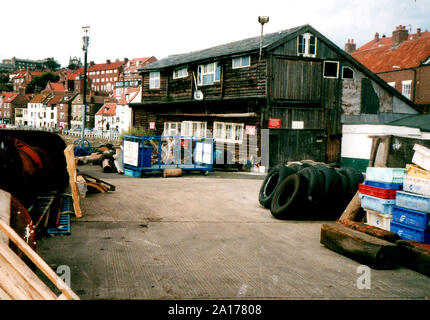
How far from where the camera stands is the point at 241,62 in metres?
22.0

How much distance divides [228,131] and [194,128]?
12.8 feet

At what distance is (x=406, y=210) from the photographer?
6.69 m

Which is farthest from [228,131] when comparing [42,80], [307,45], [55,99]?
[42,80]

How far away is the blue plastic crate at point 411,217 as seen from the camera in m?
6.35

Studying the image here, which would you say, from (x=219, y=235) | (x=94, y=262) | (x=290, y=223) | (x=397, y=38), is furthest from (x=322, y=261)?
(x=397, y=38)

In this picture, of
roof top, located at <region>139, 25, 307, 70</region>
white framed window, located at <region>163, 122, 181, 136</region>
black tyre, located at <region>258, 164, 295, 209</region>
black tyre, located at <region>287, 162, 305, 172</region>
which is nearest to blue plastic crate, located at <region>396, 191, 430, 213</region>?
black tyre, located at <region>258, 164, 295, 209</region>

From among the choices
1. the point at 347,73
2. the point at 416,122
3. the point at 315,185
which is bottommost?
the point at 315,185

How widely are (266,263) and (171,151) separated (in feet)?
46.5

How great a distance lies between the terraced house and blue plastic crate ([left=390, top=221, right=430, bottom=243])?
1383cm

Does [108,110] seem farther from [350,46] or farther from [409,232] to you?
[409,232]

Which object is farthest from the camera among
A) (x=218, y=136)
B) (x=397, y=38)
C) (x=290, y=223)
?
(x=397, y=38)

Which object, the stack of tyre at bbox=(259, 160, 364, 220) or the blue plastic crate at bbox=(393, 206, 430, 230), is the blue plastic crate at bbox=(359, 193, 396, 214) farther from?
the stack of tyre at bbox=(259, 160, 364, 220)

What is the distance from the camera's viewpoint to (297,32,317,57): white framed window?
21.0 m
